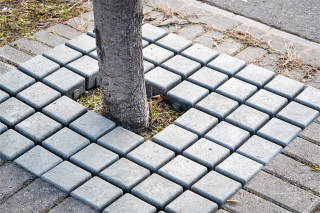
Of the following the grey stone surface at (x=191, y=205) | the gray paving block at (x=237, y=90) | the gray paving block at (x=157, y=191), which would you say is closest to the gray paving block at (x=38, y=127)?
the gray paving block at (x=157, y=191)

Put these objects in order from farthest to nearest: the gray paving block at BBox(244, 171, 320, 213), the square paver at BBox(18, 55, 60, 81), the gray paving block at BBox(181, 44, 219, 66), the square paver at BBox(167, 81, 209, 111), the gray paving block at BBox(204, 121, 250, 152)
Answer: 1. the gray paving block at BBox(181, 44, 219, 66)
2. the square paver at BBox(18, 55, 60, 81)
3. the square paver at BBox(167, 81, 209, 111)
4. the gray paving block at BBox(204, 121, 250, 152)
5. the gray paving block at BBox(244, 171, 320, 213)

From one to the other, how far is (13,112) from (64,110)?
0.45 m

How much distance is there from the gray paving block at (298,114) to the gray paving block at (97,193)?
1690 mm

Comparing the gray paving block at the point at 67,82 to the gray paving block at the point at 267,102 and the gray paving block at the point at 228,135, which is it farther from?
the gray paving block at the point at 267,102

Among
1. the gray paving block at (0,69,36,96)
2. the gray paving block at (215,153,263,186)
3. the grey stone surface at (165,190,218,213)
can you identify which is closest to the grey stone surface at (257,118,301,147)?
the gray paving block at (215,153,263,186)

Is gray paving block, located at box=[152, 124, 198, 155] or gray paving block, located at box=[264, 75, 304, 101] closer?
gray paving block, located at box=[152, 124, 198, 155]

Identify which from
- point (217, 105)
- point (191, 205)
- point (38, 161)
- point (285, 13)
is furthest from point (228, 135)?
point (285, 13)

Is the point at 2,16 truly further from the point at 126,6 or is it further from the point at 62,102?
the point at 126,6

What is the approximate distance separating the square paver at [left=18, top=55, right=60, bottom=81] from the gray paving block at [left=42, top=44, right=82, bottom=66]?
57mm

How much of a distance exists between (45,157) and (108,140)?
1.70 ft

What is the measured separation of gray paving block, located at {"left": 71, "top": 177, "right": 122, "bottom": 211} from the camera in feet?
10.7

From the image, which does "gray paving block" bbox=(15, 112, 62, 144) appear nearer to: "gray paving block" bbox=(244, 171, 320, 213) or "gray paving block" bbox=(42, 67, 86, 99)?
"gray paving block" bbox=(42, 67, 86, 99)

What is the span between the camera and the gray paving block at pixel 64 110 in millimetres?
4016

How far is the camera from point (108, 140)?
12.5 feet
